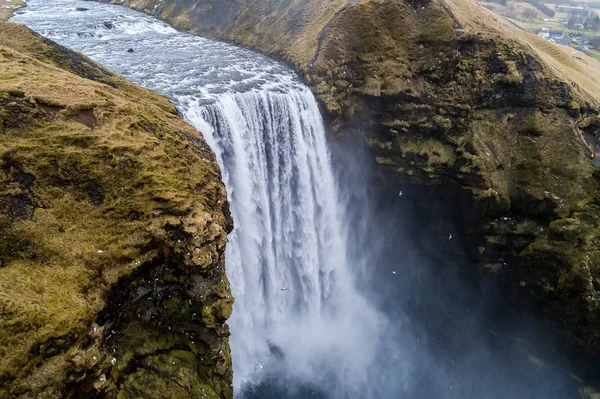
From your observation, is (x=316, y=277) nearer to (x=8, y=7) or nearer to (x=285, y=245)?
(x=285, y=245)

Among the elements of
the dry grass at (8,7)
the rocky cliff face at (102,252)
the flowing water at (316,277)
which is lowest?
the flowing water at (316,277)

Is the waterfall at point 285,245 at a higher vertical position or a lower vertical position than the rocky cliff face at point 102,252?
lower

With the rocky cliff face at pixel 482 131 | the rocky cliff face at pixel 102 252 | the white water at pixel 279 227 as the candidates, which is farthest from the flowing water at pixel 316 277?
Result: the rocky cliff face at pixel 102 252

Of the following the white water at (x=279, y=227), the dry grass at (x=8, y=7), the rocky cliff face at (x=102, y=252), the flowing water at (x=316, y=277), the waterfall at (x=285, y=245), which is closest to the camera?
the rocky cliff face at (x=102, y=252)

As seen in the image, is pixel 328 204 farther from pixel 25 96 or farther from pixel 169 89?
pixel 25 96

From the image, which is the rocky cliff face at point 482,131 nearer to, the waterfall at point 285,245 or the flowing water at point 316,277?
the flowing water at point 316,277

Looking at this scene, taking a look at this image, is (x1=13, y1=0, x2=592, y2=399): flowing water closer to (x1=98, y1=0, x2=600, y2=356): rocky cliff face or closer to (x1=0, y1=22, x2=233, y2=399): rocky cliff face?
(x1=98, y1=0, x2=600, y2=356): rocky cliff face

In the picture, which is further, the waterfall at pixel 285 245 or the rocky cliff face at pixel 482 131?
the rocky cliff face at pixel 482 131
